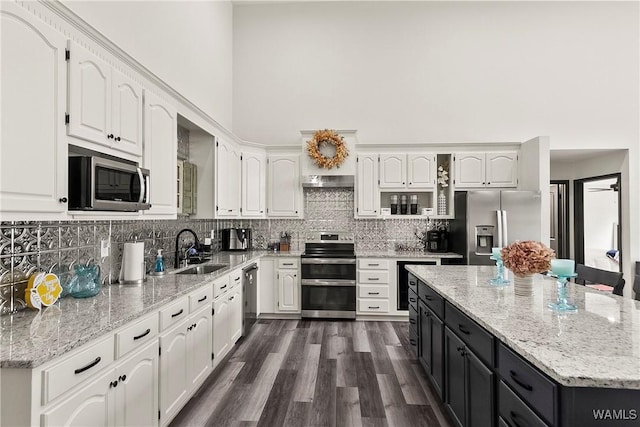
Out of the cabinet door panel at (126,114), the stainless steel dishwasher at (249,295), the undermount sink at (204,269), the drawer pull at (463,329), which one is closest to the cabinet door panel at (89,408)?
the cabinet door panel at (126,114)

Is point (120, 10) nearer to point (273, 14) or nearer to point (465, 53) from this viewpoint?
point (273, 14)

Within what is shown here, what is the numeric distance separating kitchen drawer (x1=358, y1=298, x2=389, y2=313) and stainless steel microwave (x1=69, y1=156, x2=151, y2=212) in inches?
120

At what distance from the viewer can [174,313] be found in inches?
81.5

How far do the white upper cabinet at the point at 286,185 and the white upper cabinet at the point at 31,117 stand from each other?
10.5 feet

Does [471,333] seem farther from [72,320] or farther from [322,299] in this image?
[322,299]

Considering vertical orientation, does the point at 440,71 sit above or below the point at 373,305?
above

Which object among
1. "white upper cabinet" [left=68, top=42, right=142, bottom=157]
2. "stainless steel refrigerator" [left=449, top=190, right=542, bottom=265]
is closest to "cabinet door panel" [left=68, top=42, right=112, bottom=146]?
"white upper cabinet" [left=68, top=42, right=142, bottom=157]

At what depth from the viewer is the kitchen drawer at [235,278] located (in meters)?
3.26

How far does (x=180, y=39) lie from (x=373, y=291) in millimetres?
3884

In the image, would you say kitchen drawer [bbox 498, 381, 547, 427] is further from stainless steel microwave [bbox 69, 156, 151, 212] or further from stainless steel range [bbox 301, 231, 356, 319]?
stainless steel range [bbox 301, 231, 356, 319]

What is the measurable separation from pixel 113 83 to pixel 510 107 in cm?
526

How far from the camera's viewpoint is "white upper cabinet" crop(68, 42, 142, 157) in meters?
1.68

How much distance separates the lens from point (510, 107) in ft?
16.4

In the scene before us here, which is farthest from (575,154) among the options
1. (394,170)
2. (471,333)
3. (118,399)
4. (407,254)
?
(118,399)
